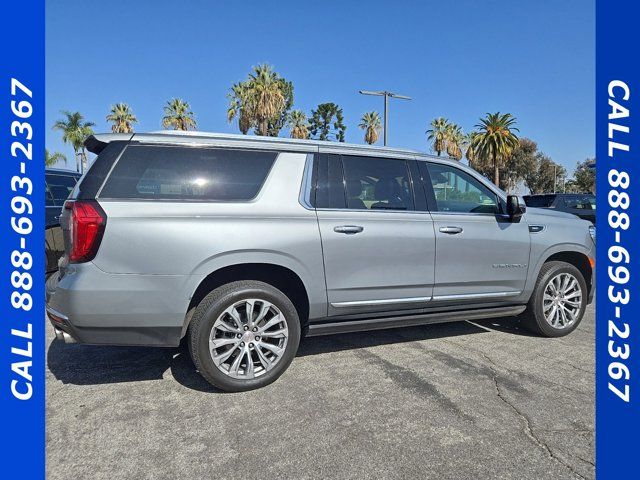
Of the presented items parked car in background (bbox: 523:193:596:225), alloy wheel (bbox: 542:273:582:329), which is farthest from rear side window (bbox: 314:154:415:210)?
parked car in background (bbox: 523:193:596:225)

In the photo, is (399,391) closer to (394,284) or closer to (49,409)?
(394,284)

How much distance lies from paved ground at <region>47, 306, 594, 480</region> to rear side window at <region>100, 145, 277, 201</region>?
1533 mm

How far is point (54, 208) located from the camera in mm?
6082

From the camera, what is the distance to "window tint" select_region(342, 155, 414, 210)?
347cm

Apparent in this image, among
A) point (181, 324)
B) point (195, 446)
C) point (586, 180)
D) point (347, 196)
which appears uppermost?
point (586, 180)

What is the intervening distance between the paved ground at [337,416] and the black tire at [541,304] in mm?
313

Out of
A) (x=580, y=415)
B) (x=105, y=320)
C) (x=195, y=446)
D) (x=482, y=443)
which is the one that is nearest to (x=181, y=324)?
(x=105, y=320)

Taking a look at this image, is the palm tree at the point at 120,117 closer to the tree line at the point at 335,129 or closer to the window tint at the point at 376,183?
the tree line at the point at 335,129

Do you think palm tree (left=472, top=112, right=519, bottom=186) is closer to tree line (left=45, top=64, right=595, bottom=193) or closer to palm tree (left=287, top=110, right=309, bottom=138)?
tree line (left=45, top=64, right=595, bottom=193)

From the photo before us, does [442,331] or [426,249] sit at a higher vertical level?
[426,249]

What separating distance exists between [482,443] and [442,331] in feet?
7.23

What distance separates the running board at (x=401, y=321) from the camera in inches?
132

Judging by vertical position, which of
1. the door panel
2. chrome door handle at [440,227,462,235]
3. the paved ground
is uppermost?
chrome door handle at [440,227,462,235]

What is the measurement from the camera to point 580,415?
2.69 m
